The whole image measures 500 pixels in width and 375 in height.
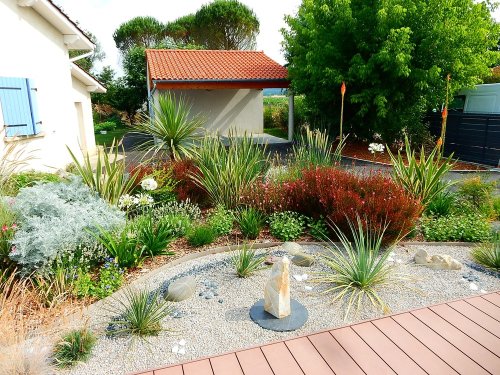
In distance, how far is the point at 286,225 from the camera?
4.49 meters

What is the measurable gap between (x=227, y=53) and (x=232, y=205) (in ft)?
43.1

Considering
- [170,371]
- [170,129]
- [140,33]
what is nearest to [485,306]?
[170,371]

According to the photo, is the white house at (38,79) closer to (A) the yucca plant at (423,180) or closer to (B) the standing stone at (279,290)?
(B) the standing stone at (279,290)

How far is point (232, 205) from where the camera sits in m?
5.18

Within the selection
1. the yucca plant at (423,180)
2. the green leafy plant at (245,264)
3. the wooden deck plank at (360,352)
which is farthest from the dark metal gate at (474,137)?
the wooden deck plank at (360,352)

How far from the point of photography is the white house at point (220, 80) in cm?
1288

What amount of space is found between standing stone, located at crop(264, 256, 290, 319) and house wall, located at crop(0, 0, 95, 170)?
5431 millimetres

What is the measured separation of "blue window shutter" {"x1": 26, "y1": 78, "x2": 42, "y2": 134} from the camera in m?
7.36

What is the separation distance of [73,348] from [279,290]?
1.59 metres

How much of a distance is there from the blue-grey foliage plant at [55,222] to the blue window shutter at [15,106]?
3439 millimetres

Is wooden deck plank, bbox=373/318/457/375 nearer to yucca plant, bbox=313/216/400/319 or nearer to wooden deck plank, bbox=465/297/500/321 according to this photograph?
yucca plant, bbox=313/216/400/319

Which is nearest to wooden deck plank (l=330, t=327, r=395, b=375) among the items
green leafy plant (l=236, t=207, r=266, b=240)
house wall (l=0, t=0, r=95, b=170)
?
green leafy plant (l=236, t=207, r=266, b=240)

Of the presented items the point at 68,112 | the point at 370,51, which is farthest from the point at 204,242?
the point at 370,51

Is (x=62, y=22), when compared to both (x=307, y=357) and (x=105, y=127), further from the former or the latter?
(x=105, y=127)
